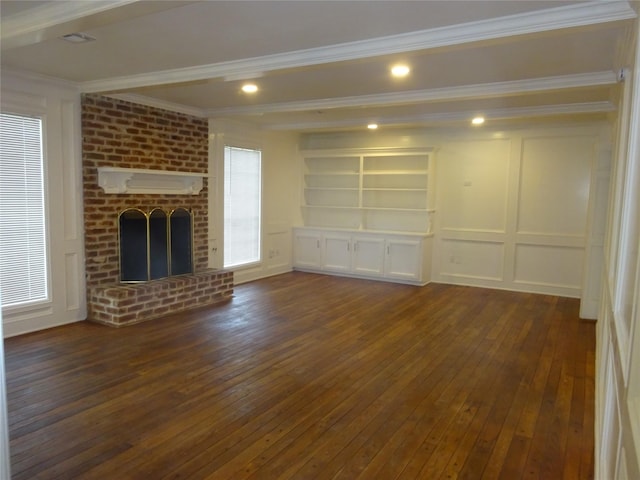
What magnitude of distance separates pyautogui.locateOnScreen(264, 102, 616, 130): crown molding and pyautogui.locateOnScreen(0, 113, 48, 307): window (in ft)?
11.6

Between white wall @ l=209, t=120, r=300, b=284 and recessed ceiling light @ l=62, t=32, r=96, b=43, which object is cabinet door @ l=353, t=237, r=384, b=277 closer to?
white wall @ l=209, t=120, r=300, b=284

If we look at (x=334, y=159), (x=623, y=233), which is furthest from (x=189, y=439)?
(x=334, y=159)

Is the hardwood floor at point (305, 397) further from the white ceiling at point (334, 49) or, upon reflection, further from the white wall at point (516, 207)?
the white ceiling at point (334, 49)

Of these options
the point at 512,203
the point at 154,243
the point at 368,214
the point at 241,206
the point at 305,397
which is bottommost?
the point at 305,397

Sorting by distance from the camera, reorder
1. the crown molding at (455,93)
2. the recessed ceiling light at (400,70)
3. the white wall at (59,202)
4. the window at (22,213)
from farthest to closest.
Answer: the white wall at (59,202) < the window at (22,213) < the crown molding at (455,93) < the recessed ceiling light at (400,70)

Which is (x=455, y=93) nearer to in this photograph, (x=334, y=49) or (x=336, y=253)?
(x=334, y=49)

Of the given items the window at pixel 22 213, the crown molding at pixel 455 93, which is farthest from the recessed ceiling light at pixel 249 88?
the window at pixel 22 213

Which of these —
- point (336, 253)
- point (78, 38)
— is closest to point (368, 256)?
point (336, 253)

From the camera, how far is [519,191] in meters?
6.86

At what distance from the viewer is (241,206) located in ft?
23.6

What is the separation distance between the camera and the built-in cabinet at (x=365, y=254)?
24.2ft

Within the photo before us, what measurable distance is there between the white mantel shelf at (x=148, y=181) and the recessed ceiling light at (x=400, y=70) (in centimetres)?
306

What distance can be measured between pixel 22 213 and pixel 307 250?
15.7 feet

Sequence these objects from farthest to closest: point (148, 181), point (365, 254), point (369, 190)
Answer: point (369, 190)
point (365, 254)
point (148, 181)
